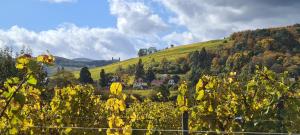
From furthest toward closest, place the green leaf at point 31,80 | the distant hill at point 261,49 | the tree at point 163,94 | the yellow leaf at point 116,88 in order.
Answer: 1. the distant hill at point 261,49
2. the tree at point 163,94
3. the yellow leaf at point 116,88
4. the green leaf at point 31,80

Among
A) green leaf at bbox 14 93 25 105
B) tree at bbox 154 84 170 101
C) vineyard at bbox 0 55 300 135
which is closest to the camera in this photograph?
green leaf at bbox 14 93 25 105

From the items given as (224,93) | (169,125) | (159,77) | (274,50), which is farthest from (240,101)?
(274,50)

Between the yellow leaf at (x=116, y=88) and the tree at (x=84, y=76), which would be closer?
the yellow leaf at (x=116, y=88)

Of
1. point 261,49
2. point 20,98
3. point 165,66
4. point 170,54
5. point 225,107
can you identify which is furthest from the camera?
point 170,54

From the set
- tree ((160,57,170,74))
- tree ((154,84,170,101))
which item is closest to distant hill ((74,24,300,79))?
tree ((160,57,170,74))

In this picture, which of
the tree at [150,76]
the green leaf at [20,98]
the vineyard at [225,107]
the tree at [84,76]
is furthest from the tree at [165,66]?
the green leaf at [20,98]

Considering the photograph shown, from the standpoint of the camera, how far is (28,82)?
6.32 m

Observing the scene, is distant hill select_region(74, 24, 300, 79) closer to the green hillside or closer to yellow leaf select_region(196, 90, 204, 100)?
the green hillside

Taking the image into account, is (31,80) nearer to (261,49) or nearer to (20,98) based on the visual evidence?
(20,98)

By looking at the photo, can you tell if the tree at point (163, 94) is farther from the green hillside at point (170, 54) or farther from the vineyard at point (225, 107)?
the green hillside at point (170, 54)

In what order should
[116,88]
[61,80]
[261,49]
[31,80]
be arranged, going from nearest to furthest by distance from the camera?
[31,80] → [116,88] → [61,80] → [261,49]

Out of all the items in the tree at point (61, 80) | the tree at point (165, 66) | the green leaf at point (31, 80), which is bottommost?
the green leaf at point (31, 80)

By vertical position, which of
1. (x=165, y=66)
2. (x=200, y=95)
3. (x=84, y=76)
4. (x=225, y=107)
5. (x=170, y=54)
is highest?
(x=170, y=54)

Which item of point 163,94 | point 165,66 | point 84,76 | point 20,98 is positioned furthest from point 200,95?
point 165,66
